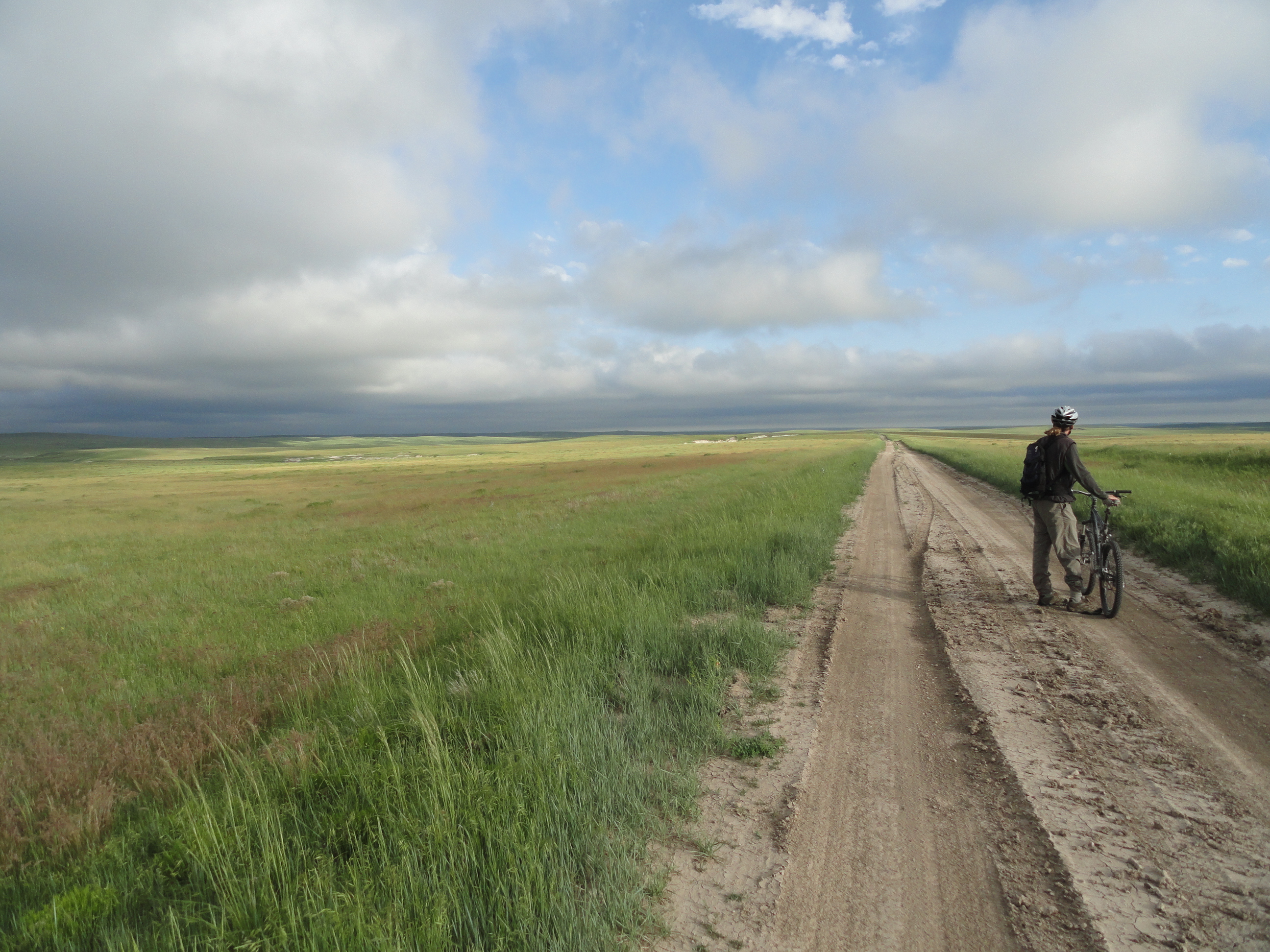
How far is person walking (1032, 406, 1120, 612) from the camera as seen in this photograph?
27.6 ft

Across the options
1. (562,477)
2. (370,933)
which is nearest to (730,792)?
(370,933)

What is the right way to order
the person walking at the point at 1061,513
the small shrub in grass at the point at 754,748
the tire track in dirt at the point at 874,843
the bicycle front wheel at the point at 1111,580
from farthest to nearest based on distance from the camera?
the person walking at the point at 1061,513 < the bicycle front wheel at the point at 1111,580 < the small shrub in grass at the point at 754,748 < the tire track in dirt at the point at 874,843

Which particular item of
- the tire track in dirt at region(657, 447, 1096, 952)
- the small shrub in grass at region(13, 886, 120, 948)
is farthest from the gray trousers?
the small shrub in grass at region(13, 886, 120, 948)

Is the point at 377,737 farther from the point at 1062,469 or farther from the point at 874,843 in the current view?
the point at 1062,469

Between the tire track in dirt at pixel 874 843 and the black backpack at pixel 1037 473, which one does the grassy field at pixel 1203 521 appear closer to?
the black backpack at pixel 1037 473

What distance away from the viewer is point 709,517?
17594 millimetres

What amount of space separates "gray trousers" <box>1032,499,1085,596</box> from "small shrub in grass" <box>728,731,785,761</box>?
19.8ft

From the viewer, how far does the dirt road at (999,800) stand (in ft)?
9.87

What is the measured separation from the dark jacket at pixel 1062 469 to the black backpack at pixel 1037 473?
33 millimetres

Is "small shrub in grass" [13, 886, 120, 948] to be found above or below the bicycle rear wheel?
below

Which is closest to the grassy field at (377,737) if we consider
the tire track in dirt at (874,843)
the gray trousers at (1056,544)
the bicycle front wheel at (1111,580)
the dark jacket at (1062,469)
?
the tire track in dirt at (874,843)

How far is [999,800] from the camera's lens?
399 centimetres

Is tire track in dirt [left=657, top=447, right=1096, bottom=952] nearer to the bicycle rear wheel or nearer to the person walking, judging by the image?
the person walking

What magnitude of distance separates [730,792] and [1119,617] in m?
6.99
